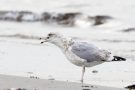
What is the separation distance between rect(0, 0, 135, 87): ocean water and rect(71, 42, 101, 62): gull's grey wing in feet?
1.20

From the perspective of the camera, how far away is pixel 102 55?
7895mm

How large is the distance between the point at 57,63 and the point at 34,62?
0.43 metres

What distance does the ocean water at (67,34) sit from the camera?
8609 mm

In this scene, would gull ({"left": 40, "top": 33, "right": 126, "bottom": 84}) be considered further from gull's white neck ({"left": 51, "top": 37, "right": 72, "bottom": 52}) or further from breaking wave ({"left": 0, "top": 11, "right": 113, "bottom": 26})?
breaking wave ({"left": 0, "top": 11, "right": 113, "bottom": 26})

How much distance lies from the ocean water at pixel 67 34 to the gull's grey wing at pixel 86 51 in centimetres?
36

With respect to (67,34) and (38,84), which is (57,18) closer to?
(67,34)

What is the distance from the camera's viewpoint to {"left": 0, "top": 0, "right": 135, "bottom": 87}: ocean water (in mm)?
8609

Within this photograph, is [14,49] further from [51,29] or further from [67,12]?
[67,12]

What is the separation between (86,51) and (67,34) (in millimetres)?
6947

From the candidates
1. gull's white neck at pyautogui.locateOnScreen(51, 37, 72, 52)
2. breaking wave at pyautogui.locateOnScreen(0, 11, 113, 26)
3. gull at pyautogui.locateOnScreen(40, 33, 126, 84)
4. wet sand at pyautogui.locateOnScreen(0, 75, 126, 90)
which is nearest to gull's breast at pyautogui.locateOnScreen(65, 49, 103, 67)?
gull at pyautogui.locateOnScreen(40, 33, 126, 84)

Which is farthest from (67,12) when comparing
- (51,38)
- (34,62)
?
(51,38)

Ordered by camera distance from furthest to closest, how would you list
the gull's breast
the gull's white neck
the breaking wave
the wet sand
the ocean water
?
the breaking wave < the ocean water < the gull's white neck < the gull's breast < the wet sand

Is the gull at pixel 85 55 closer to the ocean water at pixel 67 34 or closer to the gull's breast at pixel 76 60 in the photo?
the gull's breast at pixel 76 60

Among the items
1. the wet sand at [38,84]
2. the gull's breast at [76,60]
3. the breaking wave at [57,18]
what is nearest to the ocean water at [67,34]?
the breaking wave at [57,18]
